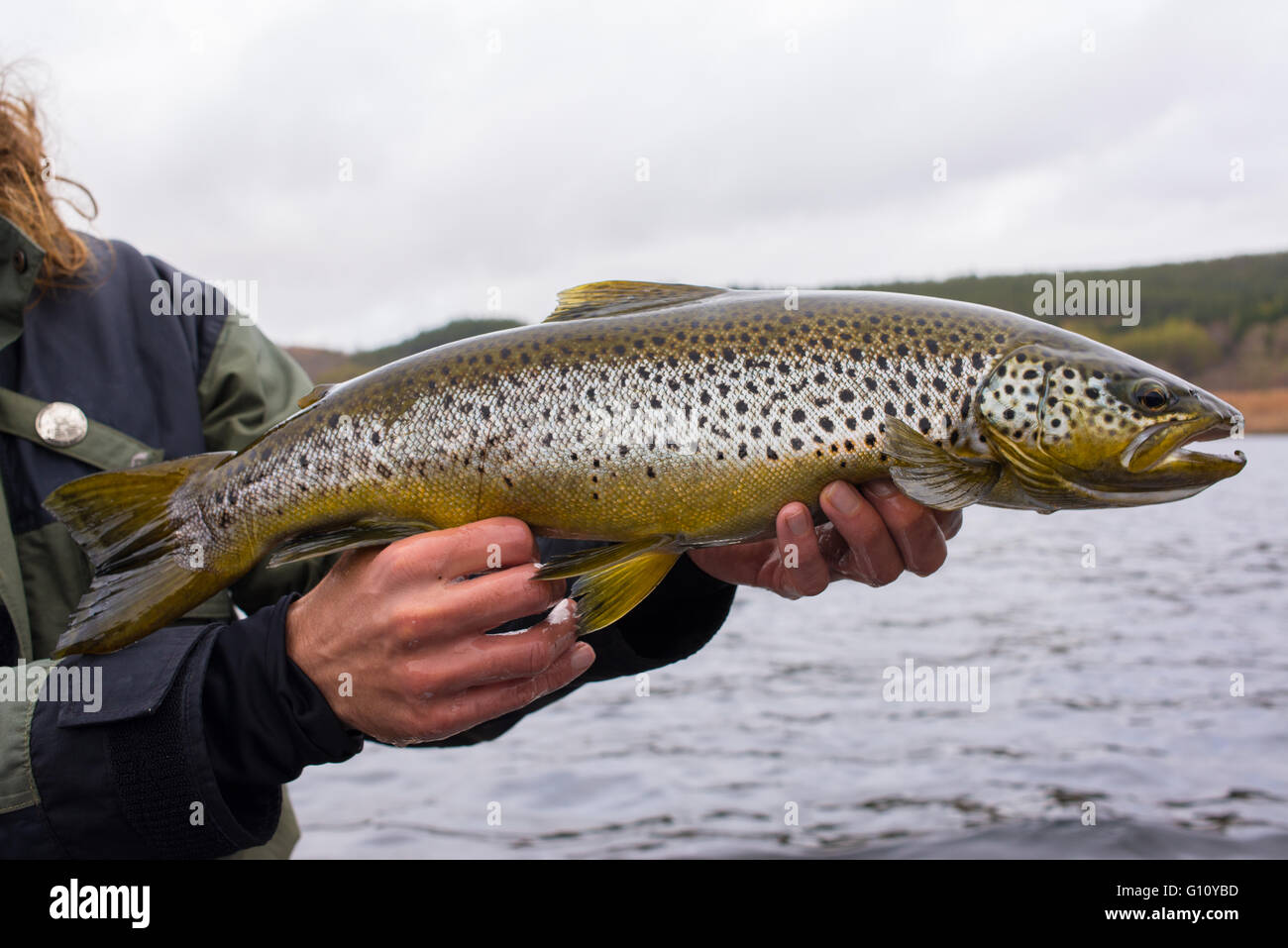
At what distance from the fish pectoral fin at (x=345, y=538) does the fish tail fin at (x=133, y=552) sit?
23 cm

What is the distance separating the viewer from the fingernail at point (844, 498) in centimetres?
261

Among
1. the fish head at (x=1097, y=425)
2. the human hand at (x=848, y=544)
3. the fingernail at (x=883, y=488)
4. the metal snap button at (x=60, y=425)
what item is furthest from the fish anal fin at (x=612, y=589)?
the metal snap button at (x=60, y=425)

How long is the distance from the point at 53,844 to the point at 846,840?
6057 millimetres

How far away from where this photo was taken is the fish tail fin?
2.53 m

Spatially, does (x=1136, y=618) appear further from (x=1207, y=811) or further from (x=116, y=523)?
(x=116, y=523)

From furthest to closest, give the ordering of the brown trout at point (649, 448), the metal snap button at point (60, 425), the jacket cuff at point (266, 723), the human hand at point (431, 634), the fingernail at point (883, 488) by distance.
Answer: the metal snap button at point (60, 425) → the fingernail at point (883, 488) → the brown trout at point (649, 448) → the jacket cuff at point (266, 723) → the human hand at point (431, 634)

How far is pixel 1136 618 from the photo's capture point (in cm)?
1716

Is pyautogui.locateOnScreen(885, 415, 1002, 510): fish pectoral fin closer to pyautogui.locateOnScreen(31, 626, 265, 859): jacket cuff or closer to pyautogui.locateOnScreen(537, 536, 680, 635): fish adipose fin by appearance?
pyautogui.locateOnScreen(537, 536, 680, 635): fish adipose fin

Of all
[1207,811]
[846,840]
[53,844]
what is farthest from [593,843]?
[53,844]

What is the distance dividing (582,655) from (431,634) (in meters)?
0.42

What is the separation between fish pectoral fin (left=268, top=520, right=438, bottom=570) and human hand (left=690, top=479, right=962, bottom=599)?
971 millimetres

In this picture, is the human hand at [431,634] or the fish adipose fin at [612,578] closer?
the human hand at [431,634]

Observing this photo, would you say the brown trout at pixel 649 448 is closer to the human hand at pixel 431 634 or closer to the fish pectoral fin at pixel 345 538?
the fish pectoral fin at pixel 345 538

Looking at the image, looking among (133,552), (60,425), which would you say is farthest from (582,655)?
(60,425)
